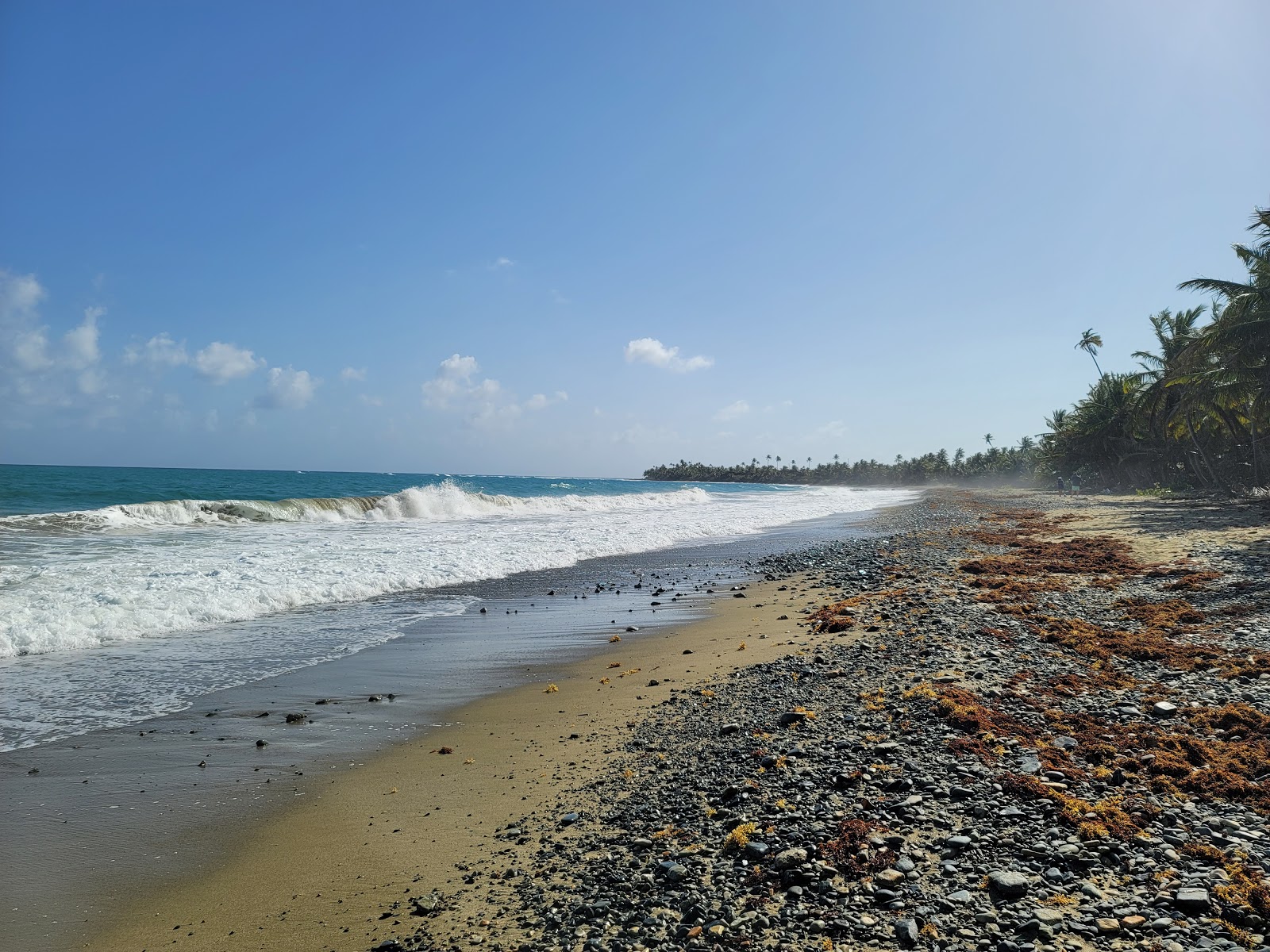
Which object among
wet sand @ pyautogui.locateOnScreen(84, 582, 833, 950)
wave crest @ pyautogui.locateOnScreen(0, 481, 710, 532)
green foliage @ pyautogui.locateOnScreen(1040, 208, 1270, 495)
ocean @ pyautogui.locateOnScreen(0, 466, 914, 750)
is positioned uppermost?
green foliage @ pyautogui.locateOnScreen(1040, 208, 1270, 495)

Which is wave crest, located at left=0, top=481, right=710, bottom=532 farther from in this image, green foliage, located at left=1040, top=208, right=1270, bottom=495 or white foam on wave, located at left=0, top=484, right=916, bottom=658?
green foliage, located at left=1040, top=208, right=1270, bottom=495

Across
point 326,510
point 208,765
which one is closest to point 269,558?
point 208,765

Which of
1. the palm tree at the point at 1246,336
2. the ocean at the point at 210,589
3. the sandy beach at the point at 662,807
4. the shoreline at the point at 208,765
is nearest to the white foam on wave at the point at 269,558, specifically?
the ocean at the point at 210,589

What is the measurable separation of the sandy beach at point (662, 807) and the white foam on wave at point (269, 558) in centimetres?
661

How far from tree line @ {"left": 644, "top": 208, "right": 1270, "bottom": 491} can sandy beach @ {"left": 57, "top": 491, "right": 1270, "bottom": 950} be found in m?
25.5

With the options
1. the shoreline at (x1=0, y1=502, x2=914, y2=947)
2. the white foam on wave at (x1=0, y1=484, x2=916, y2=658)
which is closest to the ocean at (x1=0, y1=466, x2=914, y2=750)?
the white foam on wave at (x1=0, y1=484, x2=916, y2=658)

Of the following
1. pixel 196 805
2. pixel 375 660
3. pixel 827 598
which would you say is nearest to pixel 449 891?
pixel 196 805

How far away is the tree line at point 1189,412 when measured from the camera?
26.0 m

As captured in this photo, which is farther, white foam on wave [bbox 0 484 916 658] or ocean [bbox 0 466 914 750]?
white foam on wave [bbox 0 484 916 658]

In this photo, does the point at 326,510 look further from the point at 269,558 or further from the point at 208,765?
the point at 208,765

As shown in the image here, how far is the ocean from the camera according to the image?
24.2 feet

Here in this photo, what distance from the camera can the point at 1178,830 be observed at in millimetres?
3574

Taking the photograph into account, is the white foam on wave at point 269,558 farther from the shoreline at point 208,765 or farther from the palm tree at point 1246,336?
the palm tree at point 1246,336

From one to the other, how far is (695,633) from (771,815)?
5.95 meters
